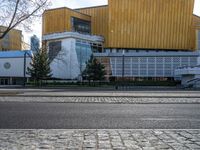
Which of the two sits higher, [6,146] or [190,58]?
[190,58]

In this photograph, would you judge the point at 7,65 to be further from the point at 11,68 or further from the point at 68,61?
the point at 68,61

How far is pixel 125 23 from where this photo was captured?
10188cm

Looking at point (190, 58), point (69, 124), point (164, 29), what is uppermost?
point (164, 29)

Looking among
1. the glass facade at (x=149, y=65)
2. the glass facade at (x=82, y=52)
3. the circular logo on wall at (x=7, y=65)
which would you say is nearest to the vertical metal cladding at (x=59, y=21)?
the glass facade at (x=82, y=52)

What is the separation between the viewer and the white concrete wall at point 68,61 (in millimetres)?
94438

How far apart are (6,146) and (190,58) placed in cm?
8494

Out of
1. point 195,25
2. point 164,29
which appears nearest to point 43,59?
point 164,29

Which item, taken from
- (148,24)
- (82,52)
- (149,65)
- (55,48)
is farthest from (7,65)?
(149,65)

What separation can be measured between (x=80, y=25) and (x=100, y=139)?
324ft

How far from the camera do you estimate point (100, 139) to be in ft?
28.2

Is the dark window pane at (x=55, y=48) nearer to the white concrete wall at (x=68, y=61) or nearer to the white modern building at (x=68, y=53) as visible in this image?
the white modern building at (x=68, y=53)

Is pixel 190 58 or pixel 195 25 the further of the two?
pixel 195 25

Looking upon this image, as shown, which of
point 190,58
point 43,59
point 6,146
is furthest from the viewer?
point 190,58

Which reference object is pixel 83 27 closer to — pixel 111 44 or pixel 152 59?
pixel 111 44
